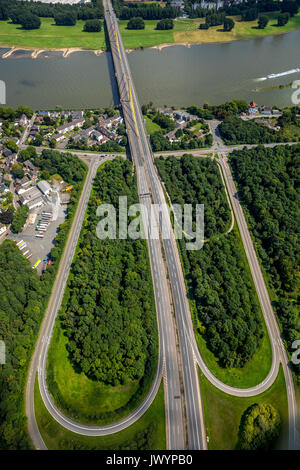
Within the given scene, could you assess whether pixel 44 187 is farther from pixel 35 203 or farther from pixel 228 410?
pixel 228 410

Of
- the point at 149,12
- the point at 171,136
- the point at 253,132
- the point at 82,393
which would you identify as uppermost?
the point at 149,12

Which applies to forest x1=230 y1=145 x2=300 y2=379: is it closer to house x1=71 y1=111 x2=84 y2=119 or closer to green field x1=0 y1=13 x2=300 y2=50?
house x1=71 y1=111 x2=84 y2=119

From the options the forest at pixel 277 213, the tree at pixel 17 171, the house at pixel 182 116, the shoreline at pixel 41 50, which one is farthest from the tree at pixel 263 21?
the tree at pixel 17 171

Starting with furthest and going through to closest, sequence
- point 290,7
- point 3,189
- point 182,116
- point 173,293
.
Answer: point 290,7, point 182,116, point 3,189, point 173,293

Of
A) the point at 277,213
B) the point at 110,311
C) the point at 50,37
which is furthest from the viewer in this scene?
the point at 50,37

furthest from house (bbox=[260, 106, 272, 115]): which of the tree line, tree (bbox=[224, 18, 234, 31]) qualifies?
the tree line

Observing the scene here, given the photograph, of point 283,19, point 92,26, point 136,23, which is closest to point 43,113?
point 92,26
